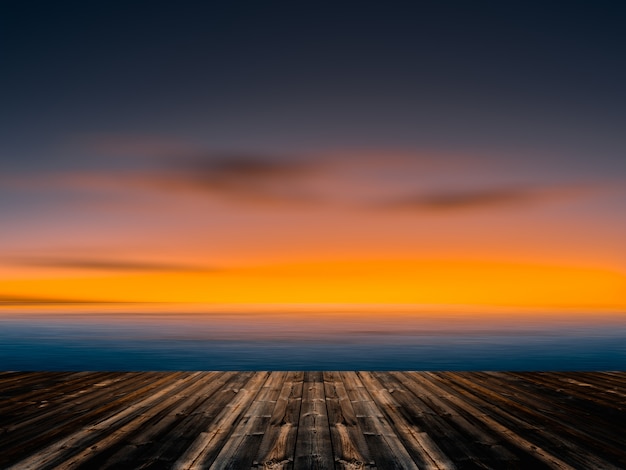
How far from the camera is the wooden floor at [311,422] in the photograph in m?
3.27

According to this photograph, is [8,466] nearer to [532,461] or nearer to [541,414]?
[532,461]

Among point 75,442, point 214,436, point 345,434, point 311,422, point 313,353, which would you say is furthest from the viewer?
point 313,353

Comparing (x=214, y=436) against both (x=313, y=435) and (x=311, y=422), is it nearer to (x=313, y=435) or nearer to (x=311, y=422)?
(x=313, y=435)


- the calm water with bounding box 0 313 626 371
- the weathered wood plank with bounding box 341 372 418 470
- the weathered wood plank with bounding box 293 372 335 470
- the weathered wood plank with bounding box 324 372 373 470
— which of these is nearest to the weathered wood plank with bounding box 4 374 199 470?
the weathered wood plank with bounding box 293 372 335 470

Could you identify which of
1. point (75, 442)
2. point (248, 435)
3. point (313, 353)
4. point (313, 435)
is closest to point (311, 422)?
point (313, 435)

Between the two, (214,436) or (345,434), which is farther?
(345,434)

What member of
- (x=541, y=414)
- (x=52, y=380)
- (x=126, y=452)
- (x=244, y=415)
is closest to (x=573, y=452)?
(x=541, y=414)

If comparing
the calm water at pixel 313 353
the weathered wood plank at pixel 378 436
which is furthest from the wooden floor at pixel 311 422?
the calm water at pixel 313 353

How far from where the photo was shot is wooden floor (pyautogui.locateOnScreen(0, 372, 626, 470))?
10.7 feet

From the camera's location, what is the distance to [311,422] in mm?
4223

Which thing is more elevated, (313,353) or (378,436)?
(313,353)

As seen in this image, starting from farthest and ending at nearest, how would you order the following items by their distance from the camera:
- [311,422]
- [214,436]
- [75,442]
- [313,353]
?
[313,353], [311,422], [214,436], [75,442]

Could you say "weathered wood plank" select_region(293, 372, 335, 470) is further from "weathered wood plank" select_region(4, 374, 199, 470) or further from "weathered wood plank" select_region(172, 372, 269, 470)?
"weathered wood plank" select_region(4, 374, 199, 470)

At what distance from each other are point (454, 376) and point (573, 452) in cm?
325
